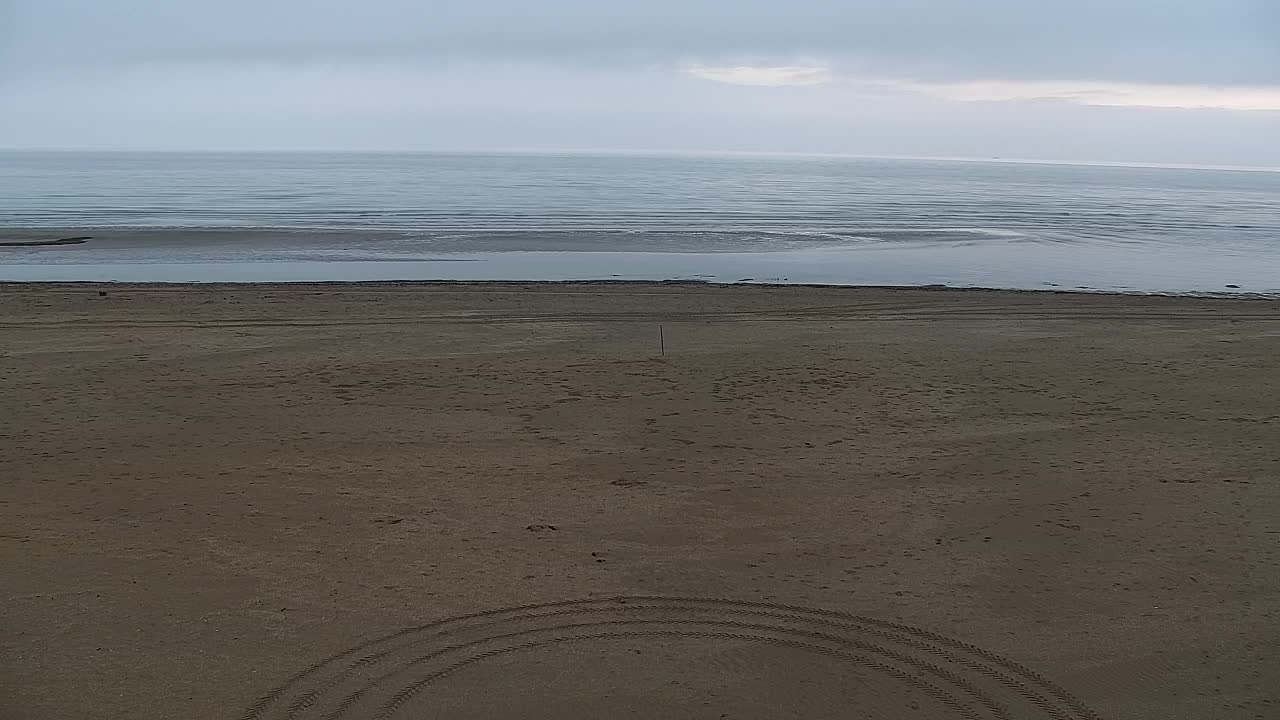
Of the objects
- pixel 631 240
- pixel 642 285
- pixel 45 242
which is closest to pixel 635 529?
pixel 642 285

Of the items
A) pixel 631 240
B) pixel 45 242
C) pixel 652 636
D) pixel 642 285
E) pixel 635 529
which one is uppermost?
pixel 631 240

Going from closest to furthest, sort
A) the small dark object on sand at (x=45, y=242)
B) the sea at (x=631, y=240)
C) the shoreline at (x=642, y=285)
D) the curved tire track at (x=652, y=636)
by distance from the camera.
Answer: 1. the curved tire track at (x=652, y=636)
2. the shoreline at (x=642, y=285)
3. the sea at (x=631, y=240)
4. the small dark object on sand at (x=45, y=242)

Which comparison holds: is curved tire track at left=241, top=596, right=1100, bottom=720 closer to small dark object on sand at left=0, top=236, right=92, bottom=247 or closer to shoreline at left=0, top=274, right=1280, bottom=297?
shoreline at left=0, top=274, right=1280, bottom=297

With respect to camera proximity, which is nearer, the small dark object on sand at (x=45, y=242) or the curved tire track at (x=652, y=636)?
the curved tire track at (x=652, y=636)

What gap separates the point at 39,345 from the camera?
14680mm

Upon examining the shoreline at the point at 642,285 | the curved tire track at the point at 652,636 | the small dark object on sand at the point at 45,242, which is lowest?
the curved tire track at the point at 652,636

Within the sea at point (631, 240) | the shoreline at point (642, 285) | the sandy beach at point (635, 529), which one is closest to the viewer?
the sandy beach at point (635, 529)

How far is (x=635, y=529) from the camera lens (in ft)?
25.8

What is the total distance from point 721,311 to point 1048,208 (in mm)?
46424

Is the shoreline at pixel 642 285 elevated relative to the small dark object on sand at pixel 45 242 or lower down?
lower down

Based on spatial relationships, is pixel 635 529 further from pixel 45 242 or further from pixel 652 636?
pixel 45 242

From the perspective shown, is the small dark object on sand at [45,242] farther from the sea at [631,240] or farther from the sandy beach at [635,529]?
the sandy beach at [635,529]

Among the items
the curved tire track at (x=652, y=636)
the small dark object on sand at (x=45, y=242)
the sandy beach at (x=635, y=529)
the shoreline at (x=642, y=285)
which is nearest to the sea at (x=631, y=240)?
the small dark object on sand at (x=45, y=242)

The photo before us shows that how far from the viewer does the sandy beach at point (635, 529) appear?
5578 millimetres
